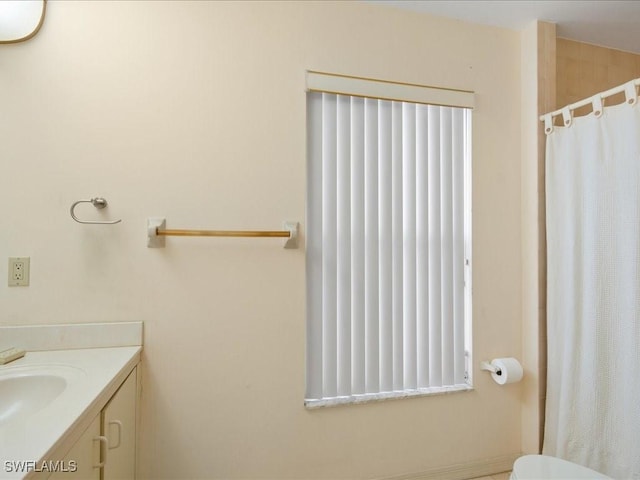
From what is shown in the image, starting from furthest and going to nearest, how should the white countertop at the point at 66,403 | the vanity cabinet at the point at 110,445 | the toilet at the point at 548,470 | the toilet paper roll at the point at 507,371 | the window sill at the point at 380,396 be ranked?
the toilet paper roll at the point at 507,371 → the window sill at the point at 380,396 → the toilet at the point at 548,470 → the vanity cabinet at the point at 110,445 → the white countertop at the point at 66,403

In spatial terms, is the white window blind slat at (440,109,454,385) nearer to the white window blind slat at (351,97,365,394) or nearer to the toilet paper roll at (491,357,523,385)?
the toilet paper roll at (491,357,523,385)

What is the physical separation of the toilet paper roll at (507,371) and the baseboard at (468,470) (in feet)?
1.49

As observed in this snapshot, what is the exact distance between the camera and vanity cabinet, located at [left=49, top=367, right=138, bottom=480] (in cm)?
77

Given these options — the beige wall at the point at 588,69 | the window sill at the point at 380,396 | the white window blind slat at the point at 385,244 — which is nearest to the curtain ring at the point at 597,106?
the beige wall at the point at 588,69

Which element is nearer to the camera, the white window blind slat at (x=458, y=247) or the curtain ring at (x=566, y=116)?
the curtain ring at (x=566, y=116)

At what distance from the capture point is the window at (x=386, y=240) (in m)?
1.52

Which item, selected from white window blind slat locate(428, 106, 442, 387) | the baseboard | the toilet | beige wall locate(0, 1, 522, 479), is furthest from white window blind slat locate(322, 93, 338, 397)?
the toilet

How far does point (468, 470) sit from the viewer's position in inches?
64.6

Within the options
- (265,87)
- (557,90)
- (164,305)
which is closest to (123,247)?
(164,305)

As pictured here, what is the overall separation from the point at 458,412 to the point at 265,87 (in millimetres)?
1897

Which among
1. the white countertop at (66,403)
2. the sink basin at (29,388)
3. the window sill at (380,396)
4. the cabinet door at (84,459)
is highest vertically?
the white countertop at (66,403)

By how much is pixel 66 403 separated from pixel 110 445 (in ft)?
0.91

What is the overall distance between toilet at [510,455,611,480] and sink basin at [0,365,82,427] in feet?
5.38

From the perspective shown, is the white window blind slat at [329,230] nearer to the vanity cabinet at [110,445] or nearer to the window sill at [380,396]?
the window sill at [380,396]
